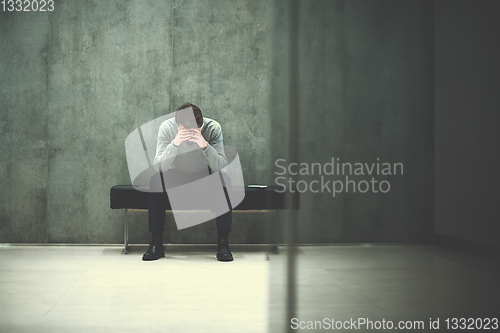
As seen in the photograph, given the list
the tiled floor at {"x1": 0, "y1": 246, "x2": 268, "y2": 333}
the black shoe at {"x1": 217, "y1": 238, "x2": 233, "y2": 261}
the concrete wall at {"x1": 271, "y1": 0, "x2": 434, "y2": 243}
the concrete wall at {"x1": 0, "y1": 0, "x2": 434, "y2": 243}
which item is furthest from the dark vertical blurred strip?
the concrete wall at {"x1": 0, "y1": 0, "x2": 434, "y2": 243}

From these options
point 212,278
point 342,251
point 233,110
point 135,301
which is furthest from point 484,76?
point 233,110

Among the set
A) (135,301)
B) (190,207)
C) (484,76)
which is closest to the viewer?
(484,76)

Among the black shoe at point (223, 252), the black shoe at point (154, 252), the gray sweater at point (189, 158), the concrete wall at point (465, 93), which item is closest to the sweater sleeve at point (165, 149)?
the gray sweater at point (189, 158)

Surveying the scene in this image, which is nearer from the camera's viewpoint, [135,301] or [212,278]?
[135,301]

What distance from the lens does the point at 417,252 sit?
0.76 m

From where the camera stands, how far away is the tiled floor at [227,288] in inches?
29.6

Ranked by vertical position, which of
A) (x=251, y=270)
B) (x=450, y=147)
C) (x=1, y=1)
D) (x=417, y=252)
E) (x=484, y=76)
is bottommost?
(x=251, y=270)

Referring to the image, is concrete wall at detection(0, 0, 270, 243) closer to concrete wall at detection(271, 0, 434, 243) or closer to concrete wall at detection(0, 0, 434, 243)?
concrete wall at detection(0, 0, 434, 243)

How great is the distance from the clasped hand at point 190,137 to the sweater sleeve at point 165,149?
5 centimetres

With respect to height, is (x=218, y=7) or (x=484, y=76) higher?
(x=218, y=7)

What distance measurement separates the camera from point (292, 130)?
2.55 feet

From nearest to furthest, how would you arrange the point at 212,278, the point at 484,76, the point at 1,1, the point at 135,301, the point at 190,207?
the point at 484,76 < the point at 135,301 < the point at 212,278 < the point at 190,207 < the point at 1,1

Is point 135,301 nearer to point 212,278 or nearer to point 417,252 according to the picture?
point 212,278

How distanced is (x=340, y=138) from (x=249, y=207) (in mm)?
2023
